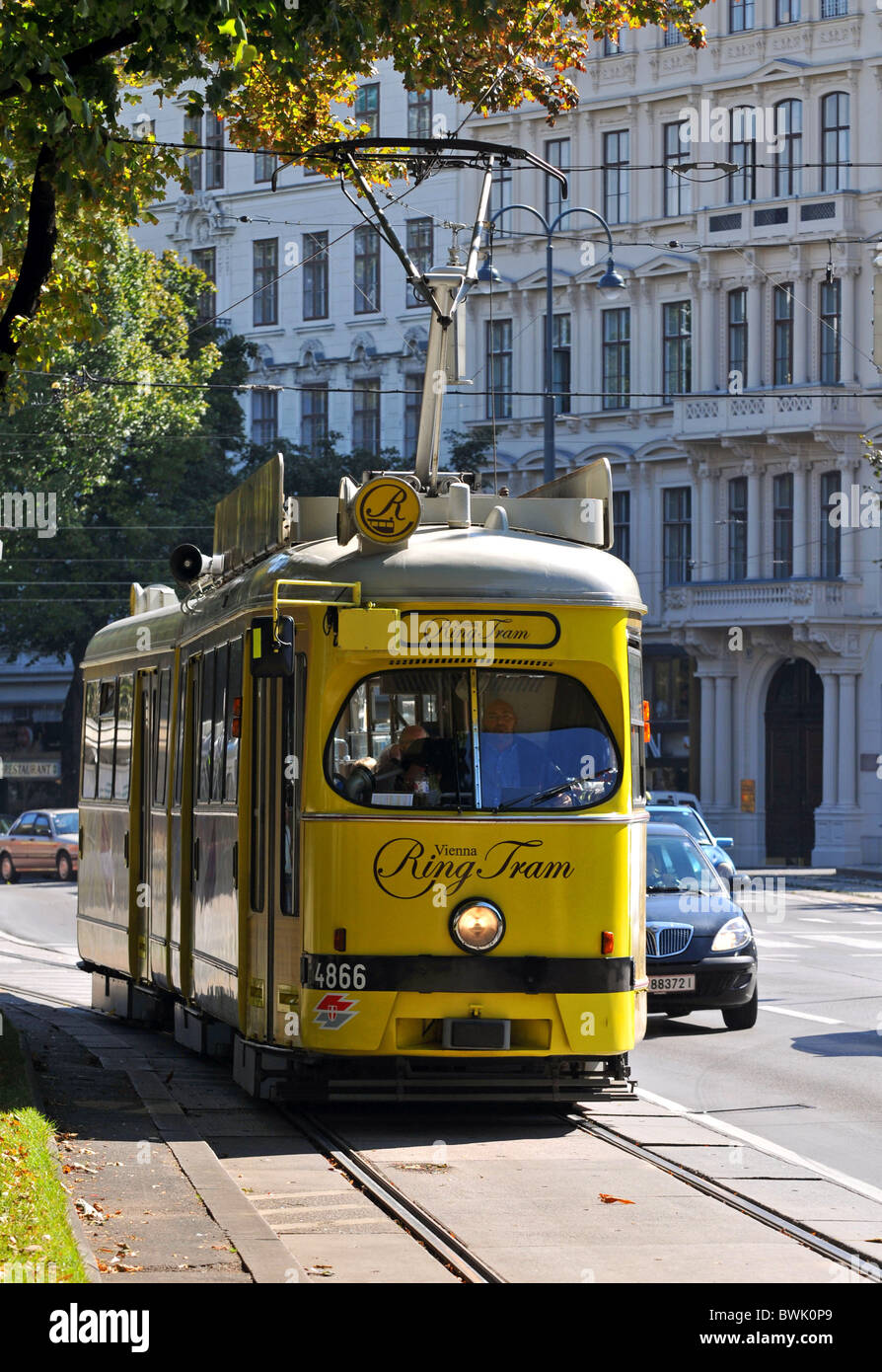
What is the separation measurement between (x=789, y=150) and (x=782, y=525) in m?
8.28

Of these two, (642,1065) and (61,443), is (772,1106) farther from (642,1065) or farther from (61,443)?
(61,443)

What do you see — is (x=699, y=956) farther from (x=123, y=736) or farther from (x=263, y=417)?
(x=263, y=417)

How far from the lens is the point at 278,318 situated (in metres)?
64.6

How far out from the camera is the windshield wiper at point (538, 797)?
1170cm

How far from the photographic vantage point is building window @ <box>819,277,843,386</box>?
50219 mm

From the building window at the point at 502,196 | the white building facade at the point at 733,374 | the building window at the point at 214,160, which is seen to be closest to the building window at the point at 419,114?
the white building facade at the point at 733,374

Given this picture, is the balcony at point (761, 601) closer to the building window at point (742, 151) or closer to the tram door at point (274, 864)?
the building window at point (742, 151)

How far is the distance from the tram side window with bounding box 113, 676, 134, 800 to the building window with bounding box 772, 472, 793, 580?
1352 inches

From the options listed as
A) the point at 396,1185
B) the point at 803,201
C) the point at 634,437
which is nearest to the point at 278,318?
the point at 634,437

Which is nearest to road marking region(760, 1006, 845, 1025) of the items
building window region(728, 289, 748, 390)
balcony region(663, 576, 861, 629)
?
balcony region(663, 576, 861, 629)

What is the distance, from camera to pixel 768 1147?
11648 millimetres

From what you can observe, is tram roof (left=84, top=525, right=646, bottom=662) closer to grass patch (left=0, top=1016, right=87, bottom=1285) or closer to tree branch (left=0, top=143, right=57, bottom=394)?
tree branch (left=0, top=143, right=57, bottom=394)

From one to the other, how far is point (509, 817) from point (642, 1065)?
4.34 m

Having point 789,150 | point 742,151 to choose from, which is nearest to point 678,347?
point 742,151
